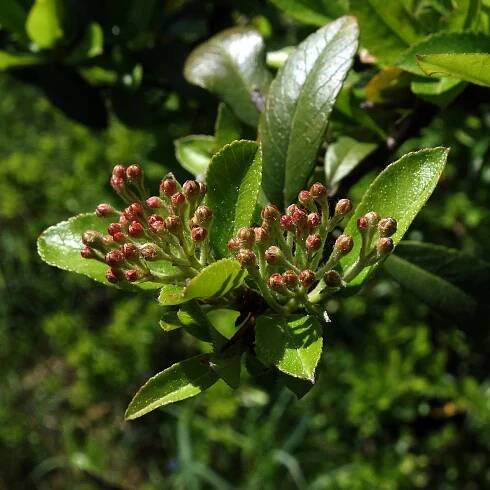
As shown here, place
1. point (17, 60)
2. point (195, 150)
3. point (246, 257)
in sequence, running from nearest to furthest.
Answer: point (246, 257)
point (195, 150)
point (17, 60)

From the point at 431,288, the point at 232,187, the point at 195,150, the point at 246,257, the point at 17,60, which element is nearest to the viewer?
the point at 246,257

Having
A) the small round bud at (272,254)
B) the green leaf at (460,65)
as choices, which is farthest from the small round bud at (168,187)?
the green leaf at (460,65)

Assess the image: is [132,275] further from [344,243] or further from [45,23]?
[45,23]

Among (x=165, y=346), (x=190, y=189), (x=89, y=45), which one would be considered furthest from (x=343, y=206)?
(x=165, y=346)

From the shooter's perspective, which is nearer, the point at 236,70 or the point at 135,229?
the point at 135,229

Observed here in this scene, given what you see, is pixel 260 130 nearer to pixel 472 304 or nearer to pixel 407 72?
pixel 407 72

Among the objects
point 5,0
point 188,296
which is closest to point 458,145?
point 5,0

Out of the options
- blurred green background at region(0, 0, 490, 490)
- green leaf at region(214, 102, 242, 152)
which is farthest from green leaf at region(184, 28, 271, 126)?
blurred green background at region(0, 0, 490, 490)
